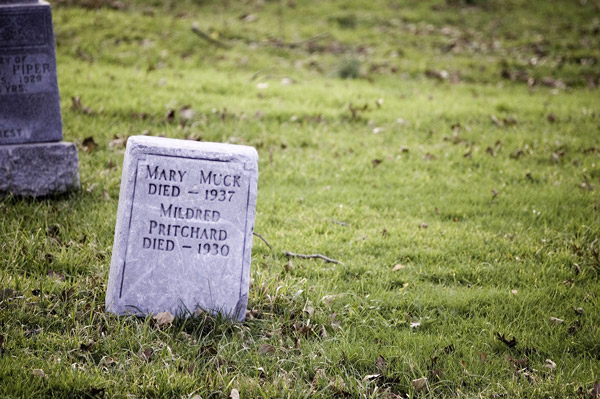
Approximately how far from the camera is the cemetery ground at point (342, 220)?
311cm

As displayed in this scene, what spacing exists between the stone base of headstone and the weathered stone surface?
0.60 ft

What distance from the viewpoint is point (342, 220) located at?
207 inches

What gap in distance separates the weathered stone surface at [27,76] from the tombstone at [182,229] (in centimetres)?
235

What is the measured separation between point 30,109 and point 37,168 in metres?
0.61

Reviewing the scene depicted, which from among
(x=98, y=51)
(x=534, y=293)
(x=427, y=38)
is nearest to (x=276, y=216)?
(x=534, y=293)

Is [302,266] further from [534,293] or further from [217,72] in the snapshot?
[217,72]

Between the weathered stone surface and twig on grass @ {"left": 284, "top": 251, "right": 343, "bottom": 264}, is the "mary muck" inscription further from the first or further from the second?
the weathered stone surface

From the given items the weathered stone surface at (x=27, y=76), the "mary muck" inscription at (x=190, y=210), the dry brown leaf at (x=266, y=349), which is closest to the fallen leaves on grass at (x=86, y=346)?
the "mary muck" inscription at (x=190, y=210)

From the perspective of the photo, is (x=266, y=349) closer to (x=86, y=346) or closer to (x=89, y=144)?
(x=86, y=346)

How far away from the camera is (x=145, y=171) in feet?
10.9

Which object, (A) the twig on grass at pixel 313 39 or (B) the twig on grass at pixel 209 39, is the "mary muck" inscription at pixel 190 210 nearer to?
(B) the twig on grass at pixel 209 39

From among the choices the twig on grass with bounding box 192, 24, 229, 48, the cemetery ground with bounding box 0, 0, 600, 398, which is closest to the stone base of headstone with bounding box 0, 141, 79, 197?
the cemetery ground with bounding box 0, 0, 600, 398

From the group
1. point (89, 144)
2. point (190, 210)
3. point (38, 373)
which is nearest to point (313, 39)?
point (89, 144)

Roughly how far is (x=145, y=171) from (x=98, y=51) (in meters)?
7.91
